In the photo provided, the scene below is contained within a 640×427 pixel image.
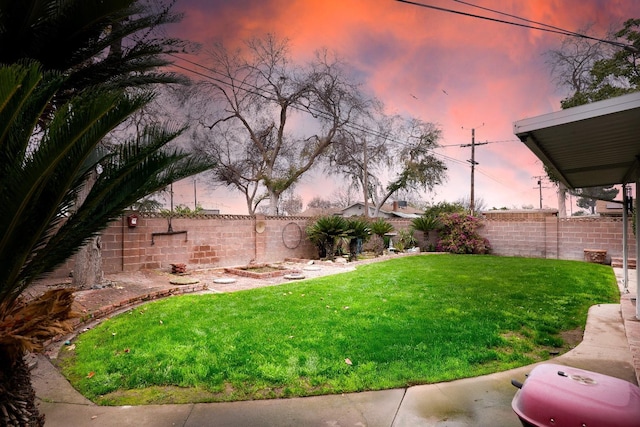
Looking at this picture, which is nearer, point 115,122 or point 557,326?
point 115,122

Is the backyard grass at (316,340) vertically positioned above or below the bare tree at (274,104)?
below

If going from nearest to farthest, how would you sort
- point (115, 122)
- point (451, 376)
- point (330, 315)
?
point (115, 122) < point (451, 376) < point (330, 315)

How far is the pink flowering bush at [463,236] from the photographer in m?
15.9

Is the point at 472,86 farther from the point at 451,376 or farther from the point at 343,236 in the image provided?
the point at 451,376

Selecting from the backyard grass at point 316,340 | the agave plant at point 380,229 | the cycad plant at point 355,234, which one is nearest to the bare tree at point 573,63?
the agave plant at point 380,229

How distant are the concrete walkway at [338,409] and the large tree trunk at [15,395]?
18.8 inches

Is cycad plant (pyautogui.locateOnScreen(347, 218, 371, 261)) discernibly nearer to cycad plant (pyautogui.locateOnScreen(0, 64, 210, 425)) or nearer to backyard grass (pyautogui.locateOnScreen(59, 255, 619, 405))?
backyard grass (pyautogui.locateOnScreen(59, 255, 619, 405))

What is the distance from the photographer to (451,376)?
10.8 ft

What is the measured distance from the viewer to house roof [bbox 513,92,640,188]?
285 cm

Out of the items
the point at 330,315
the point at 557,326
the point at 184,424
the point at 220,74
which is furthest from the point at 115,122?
the point at 220,74

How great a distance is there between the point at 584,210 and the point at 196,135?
60.9 metres

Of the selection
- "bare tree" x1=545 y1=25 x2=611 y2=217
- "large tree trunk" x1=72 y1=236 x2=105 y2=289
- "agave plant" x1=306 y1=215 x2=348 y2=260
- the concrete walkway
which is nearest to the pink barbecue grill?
the concrete walkway

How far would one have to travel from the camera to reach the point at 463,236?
16047 millimetres

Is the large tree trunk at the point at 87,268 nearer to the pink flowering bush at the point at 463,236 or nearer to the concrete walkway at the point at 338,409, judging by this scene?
the concrete walkway at the point at 338,409
